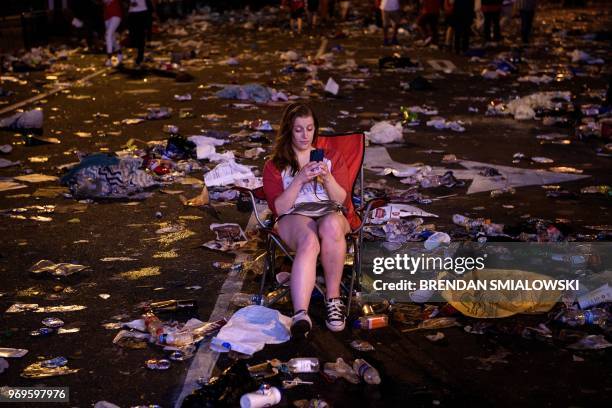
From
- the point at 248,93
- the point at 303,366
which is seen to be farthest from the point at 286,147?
the point at 248,93

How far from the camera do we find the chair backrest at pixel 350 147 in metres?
5.61

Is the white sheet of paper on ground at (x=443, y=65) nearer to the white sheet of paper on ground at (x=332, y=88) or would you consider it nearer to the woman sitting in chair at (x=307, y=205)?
the white sheet of paper on ground at (x=332, y=88)

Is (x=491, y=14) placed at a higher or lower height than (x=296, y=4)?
lower

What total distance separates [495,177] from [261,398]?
5.04 meters

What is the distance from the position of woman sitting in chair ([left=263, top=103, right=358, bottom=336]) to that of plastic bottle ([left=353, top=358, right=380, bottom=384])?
17.7 inches

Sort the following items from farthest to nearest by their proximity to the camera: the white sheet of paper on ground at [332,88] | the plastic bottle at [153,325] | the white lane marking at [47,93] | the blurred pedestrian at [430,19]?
the blurred pedestrian at [430,19] → the white sheet of paper on ground at [332,88] → the white lane marking at [47,93] → the plastic bottle at [153,325]

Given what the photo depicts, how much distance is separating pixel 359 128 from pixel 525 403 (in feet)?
A: 23.7

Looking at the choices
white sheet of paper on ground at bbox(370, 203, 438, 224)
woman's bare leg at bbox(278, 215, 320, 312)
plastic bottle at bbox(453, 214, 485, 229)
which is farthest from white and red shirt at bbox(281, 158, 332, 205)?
plastic bottle at bbox(453, 214, 485, 229)

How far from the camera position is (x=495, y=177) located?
27.7 ft

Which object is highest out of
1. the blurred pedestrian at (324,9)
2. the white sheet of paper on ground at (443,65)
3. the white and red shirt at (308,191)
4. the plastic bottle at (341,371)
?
the white and red shirt at (308,191)

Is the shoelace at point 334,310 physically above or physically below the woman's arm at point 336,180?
below

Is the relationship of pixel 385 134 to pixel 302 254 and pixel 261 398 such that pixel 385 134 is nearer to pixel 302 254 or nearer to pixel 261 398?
pixel 302 254

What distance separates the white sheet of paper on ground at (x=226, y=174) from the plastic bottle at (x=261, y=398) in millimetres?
4226

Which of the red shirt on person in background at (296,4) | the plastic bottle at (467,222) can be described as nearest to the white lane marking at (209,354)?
the plastic bottle at (467,222)
